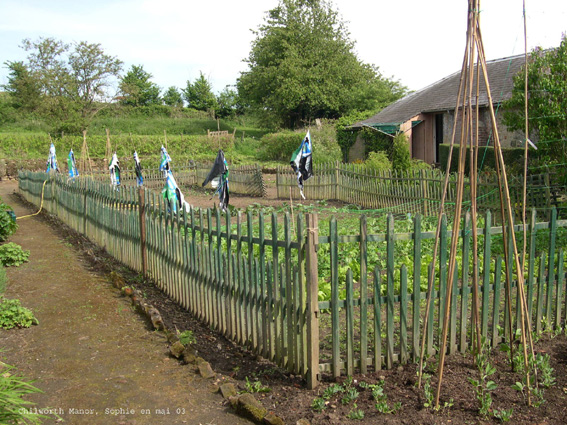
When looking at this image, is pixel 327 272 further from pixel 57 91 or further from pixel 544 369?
pixel 57 91

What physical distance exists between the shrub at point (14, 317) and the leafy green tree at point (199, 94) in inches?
2370

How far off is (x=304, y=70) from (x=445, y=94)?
949 inches

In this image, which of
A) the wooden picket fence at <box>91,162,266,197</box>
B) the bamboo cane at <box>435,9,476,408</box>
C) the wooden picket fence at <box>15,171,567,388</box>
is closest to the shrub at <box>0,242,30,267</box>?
the wooden picket fence at <box>15,171,567,388</box>

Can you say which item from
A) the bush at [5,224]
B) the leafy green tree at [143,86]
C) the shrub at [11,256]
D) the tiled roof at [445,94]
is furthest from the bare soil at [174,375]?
the leafy green tree at [143,86]

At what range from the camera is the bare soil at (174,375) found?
3551 mm

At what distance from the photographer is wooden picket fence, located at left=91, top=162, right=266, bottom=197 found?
19984mm

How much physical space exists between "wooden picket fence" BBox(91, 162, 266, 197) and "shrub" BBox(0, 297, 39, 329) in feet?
43.2

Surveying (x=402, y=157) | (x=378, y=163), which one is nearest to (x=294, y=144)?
(x=378, y=163)

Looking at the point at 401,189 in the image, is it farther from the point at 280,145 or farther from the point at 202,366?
the point at 280,145

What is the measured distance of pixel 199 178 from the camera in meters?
24.3

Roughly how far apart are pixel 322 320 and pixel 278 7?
47.3 meters

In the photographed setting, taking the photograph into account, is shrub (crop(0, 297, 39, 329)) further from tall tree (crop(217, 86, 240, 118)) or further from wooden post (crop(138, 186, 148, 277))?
tall tree (crop(217, 86, 240, 118))

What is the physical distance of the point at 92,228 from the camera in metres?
10.7

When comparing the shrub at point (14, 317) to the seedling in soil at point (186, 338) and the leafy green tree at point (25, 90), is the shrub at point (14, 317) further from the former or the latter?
the leafy green tree at point (25, 90)
